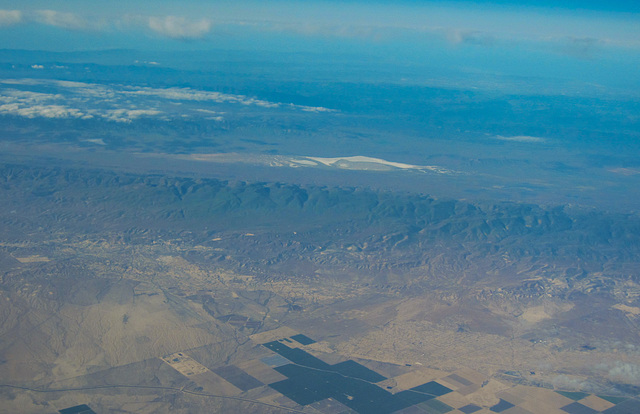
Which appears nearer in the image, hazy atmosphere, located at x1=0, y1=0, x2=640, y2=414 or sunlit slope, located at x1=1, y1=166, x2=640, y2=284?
hazy atmosphere, located at x1=0, y1=0, x2=640, y2=414

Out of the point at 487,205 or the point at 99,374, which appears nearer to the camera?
the point at 99,374

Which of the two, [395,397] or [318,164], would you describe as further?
[318,164]

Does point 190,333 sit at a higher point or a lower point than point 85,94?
lower

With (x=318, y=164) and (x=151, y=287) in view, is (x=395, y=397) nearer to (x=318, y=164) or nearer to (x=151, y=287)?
(x=151, y=287)

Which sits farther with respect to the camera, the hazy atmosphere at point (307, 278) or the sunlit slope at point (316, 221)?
the sunlit slope at point (316, 221)

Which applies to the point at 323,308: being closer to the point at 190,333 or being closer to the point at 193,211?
the point at 190,333

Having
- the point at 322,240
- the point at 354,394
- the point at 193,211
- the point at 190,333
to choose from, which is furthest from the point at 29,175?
the point at 354,394

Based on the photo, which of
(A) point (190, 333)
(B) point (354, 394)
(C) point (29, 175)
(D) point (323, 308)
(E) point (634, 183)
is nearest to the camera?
(B) point (354, 394)

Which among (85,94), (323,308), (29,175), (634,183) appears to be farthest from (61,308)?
(85,94)

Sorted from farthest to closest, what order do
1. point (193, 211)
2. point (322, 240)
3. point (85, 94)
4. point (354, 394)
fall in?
point (85, 94) < point (193, 211) < point (322, 240) < point (354, 394)
